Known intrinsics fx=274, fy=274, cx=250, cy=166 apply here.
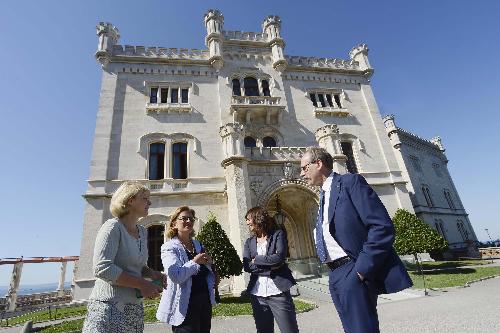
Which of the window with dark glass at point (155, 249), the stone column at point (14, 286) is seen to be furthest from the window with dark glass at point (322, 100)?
the stone column at point (14, 286)

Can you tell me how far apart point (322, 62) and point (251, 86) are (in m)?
6.63

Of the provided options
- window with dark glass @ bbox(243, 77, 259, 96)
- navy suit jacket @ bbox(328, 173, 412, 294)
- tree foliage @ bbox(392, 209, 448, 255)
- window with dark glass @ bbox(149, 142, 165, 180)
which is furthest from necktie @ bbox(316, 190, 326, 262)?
window with dark glass @ bbox(243, 77, 259, 96)

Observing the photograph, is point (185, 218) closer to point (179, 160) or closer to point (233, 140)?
point (233, 140)

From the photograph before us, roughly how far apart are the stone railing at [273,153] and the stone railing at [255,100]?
4.64 metres

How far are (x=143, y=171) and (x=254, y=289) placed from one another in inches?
511

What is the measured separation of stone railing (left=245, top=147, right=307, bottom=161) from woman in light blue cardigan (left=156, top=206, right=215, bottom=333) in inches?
420

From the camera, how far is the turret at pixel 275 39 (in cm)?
1972

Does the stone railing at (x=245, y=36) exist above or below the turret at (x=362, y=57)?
above

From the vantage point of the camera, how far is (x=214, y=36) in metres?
19.0

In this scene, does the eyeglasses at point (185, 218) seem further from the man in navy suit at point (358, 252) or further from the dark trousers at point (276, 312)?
the man in navy suit at point (358, 252)

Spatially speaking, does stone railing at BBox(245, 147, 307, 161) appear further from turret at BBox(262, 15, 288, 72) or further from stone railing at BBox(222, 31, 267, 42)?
stone railing at BBox(222, 31, 267, 42)

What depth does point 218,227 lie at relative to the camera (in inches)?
437

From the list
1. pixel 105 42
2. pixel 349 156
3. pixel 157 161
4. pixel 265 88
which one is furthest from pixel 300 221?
pixel 105 42

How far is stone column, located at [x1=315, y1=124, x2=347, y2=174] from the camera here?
557 inches
